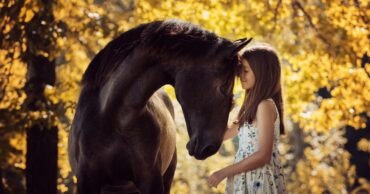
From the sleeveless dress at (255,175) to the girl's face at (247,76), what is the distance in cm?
30

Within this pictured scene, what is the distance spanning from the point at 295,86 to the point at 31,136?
410 cm

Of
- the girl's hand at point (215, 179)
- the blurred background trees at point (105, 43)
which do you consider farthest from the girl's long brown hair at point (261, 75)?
the blurred background trees at point (105, 43)

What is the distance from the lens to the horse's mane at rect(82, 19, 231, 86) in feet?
14.6

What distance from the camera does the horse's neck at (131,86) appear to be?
4.71 meters

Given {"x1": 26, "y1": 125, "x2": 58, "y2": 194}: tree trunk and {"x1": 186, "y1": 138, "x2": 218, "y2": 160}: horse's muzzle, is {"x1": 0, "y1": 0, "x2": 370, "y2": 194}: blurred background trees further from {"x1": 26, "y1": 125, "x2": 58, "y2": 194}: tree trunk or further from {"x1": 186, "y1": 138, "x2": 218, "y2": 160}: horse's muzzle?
{"x1": 186, "y1": 138, "x2": 218, "y2": 160}: horse's muzzle

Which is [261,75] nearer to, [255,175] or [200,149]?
[255,175]

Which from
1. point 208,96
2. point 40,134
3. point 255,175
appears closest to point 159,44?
point 208,96

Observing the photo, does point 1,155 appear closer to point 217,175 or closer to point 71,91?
point 71,91

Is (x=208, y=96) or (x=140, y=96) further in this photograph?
(x=140, y=96)

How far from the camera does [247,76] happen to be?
4758mm

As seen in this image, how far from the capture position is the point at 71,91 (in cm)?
835

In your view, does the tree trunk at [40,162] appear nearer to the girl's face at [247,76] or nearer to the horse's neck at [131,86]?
the horse's neck at [131,86]

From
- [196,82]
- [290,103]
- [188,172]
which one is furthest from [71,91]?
[188,172]

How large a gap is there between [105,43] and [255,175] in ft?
20.4
